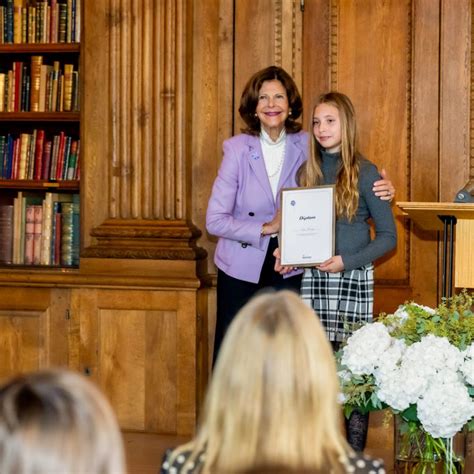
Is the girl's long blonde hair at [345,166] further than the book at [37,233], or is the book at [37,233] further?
the book at [37,233]

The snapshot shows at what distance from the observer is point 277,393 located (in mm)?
1564

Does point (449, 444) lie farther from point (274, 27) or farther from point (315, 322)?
point (274, 27)

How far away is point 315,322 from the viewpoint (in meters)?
1.62

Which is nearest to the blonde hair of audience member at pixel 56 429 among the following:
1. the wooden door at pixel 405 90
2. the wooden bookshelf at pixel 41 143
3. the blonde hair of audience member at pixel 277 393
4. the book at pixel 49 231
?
the blonde hair of audience member at pixel 277 393

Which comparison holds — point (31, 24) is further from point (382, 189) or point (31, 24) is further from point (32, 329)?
point (382, 189)

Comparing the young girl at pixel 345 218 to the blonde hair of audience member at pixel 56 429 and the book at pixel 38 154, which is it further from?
the blonde hair of audience member at pixel 56 429

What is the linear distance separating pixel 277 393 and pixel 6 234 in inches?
164

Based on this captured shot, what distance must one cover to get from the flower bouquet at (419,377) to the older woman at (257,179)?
1669 mm

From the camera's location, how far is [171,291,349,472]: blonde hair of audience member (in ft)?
5.09

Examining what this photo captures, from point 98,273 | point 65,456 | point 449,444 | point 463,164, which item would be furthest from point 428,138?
point 65,456

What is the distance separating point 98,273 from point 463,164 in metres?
1.83

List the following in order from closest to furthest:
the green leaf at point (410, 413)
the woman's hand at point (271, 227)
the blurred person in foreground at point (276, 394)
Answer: the blurred person in foreground at point (276, 394), the green leaf at point (410, 413), the woman's hand at point (271, 227)

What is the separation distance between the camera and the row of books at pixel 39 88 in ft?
17.7

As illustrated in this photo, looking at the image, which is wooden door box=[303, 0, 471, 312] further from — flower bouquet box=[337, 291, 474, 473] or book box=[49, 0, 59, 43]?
flower bouquet box=[337, 291, 474, 473]
